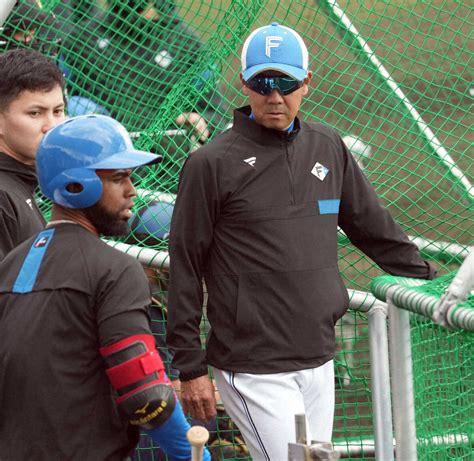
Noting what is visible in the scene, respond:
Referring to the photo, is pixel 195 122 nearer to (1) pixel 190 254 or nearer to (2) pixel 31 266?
(1) pixel 190 254

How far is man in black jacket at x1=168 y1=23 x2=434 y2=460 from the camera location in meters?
3.47

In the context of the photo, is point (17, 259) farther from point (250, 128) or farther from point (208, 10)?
point (208, 10)

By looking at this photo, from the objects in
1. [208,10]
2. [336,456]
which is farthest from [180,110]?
[336,456]

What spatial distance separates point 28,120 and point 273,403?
1272 millimetres

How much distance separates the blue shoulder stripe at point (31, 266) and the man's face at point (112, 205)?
0.13 meters

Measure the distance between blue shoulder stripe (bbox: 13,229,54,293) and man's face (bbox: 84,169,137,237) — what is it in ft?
0.41

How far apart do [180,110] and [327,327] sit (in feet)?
6.10

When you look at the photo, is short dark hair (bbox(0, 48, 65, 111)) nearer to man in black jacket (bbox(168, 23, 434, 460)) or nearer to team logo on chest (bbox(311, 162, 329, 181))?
man in black jacket (bbox(168, 23, 434, 460))

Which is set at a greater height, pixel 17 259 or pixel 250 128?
pixel 250 128

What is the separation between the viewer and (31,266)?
8.66 feet

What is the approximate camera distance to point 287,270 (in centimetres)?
349

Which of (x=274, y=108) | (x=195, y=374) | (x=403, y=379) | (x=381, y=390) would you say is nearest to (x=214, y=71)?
(x=274, y=108)

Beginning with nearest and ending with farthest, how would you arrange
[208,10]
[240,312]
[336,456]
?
1. [336,456]
2. [240,312]
3. [208,10]

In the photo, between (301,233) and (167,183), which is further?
(167,183)
